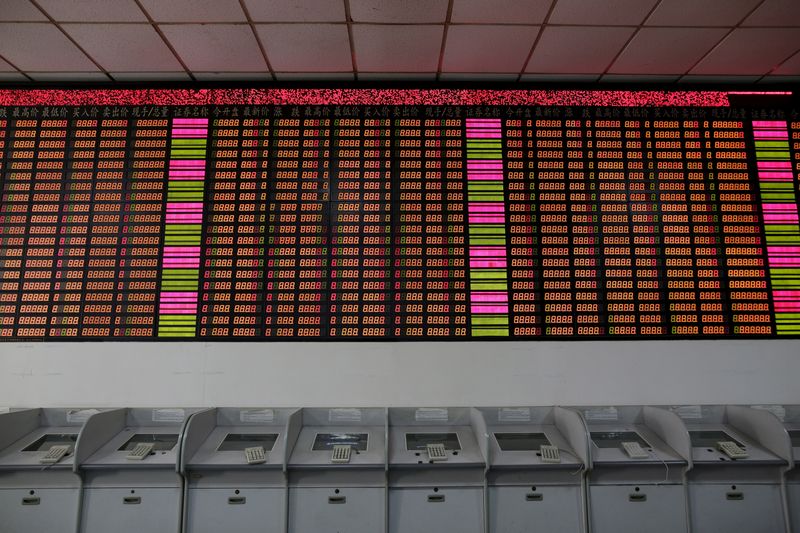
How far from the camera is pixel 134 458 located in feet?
9.21

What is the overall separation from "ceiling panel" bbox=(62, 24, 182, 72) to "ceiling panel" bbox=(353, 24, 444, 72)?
129 centimetres

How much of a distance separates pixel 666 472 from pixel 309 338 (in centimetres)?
234

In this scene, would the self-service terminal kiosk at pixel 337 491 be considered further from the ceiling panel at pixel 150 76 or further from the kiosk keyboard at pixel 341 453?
the ceiling panel at pixel 150 76

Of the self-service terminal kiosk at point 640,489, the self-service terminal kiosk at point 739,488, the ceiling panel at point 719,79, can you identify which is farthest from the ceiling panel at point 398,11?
the self-service terminal kiosk at point 739,488

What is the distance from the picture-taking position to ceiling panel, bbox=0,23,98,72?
9.87 ft

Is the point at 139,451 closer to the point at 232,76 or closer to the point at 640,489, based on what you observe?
the point at 232,76

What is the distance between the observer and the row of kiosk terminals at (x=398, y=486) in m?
2.80

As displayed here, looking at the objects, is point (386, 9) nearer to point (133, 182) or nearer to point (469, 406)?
point (133, 182)

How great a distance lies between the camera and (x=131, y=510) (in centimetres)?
281

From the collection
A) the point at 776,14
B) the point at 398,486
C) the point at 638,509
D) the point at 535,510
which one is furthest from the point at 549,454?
the point at 776,14

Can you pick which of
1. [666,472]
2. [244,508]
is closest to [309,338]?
[244,508]

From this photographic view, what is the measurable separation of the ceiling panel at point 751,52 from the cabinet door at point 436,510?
3.26m

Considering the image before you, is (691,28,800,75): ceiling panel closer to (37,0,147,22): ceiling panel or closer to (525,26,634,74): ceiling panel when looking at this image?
(525,26,634,74): ceiling panel

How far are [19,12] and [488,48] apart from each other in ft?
9.29
